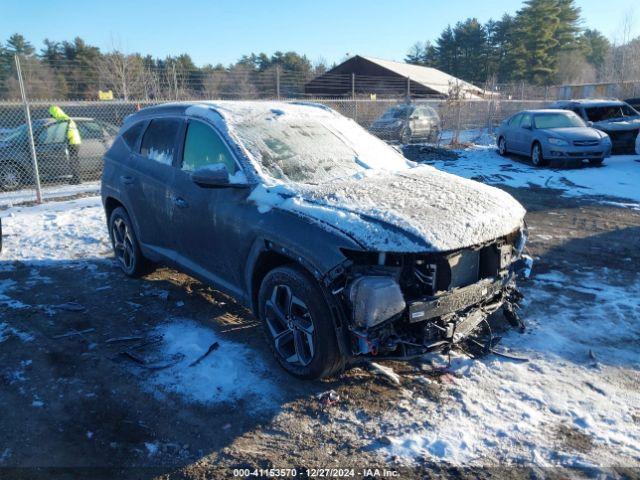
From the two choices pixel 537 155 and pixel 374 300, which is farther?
pixel 537 155

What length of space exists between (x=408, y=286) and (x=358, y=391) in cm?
84

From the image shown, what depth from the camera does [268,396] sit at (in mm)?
3223

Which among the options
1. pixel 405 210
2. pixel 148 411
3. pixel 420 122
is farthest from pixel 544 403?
pixel 420 122

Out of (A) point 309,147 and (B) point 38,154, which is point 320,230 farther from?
(B) point 38,154

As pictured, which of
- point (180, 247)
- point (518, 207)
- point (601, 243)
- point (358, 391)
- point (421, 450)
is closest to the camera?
point (421, 450)

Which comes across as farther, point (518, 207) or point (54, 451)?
point (518, 207)

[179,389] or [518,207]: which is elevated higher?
[518,207]

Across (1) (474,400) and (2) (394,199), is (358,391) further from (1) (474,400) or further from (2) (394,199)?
(2) (394,199)

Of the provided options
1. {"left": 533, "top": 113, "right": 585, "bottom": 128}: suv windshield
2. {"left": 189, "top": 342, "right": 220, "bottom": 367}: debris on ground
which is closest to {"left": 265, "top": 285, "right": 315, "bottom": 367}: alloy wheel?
{"left": 189, "top": 342, "right": 220, "bottom": 367}: debris on ground

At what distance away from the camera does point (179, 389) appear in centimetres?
330

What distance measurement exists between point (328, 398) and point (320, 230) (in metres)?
1.13

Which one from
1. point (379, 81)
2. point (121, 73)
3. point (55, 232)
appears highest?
point (379, 81)

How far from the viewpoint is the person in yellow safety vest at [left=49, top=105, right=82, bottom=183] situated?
412 inches

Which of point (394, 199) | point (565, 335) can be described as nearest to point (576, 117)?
point (565, 335)
